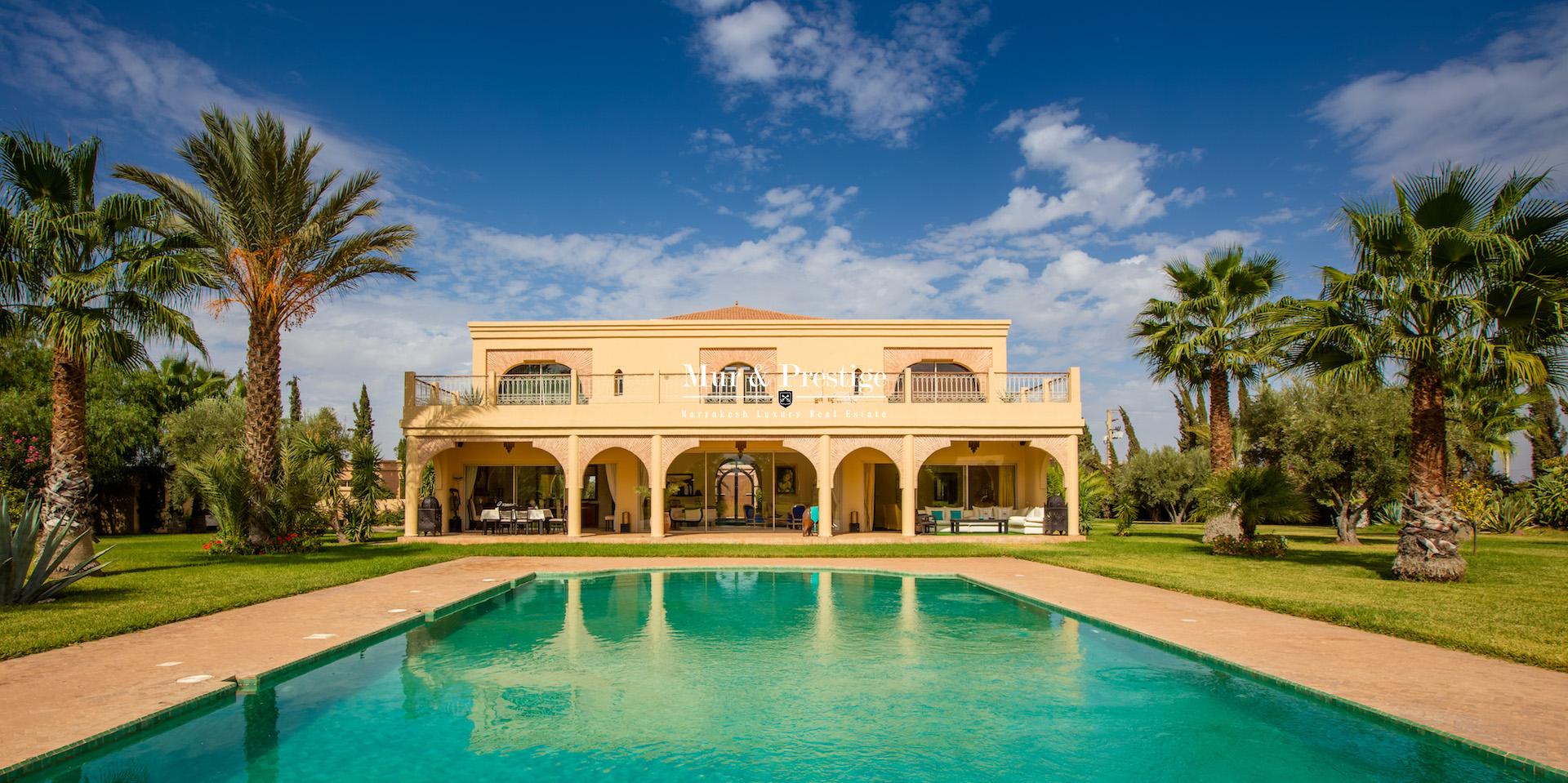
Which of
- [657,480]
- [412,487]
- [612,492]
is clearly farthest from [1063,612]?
[412,487]

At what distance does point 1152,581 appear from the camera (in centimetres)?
1209

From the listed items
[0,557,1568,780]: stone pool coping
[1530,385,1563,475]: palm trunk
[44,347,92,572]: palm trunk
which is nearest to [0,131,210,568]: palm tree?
[44,347,92,572]: palm trunk

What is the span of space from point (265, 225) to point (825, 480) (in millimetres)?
13067

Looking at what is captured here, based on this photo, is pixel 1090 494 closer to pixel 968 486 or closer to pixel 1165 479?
pixel 968 486

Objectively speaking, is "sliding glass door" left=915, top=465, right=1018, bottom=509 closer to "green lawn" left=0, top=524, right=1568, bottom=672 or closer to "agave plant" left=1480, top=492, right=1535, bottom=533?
"green lawn" left=0, top=524, right=1568, bottom=672

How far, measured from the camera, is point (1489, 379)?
11.8 m

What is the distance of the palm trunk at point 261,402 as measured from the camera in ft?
52.0

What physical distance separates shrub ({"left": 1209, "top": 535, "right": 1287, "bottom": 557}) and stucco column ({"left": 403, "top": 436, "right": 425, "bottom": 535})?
1852 cm

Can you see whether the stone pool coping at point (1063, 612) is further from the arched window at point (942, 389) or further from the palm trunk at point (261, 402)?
the arched window at point (942, 389)

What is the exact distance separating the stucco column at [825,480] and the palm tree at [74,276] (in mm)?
12885

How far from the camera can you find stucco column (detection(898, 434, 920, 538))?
64.7 feet

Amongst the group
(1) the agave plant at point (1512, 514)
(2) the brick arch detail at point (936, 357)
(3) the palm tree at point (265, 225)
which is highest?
(3) the palm tree at point (265, 225)

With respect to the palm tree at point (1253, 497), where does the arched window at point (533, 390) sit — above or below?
above

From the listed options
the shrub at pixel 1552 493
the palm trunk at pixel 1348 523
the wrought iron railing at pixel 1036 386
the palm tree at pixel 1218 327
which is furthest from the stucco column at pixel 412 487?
the shrub at pixel 1552 493
